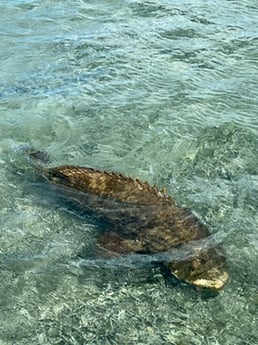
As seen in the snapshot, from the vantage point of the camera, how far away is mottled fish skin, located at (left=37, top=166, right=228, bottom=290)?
613cm

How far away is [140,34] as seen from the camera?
12.8m

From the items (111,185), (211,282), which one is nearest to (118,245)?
(111,185)

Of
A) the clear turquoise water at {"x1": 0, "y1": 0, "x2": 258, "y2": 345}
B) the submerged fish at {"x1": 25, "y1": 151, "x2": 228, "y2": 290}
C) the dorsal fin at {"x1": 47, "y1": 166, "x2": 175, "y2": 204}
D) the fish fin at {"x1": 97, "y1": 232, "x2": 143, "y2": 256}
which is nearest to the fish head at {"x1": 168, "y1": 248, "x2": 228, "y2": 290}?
the submerged fish at {"x1": 25, "y1": 151, "x2": 228, "y2": 290}

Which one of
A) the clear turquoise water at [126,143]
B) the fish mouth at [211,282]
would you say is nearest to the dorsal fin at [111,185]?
the clear turquoise water at [126,143]

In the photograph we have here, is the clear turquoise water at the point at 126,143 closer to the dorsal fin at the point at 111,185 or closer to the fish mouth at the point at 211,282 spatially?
the fish mouth at the point at 211,282

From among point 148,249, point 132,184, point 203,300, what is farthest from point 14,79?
point 203,300

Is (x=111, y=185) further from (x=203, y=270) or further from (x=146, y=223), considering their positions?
(x=203, y=270)

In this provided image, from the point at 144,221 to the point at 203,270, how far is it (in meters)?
0.97

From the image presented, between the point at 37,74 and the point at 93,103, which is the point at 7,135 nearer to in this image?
the point at 93,103

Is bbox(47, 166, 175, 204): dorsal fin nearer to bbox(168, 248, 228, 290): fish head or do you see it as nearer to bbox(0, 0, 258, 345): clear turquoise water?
bbox(0, 0, 258, 345): clear turquoise water

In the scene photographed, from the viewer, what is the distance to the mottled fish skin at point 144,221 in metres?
6.13

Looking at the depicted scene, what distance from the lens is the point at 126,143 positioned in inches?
353

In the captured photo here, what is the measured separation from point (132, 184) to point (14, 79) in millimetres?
4963

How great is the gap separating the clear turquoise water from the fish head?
122 millimetres
